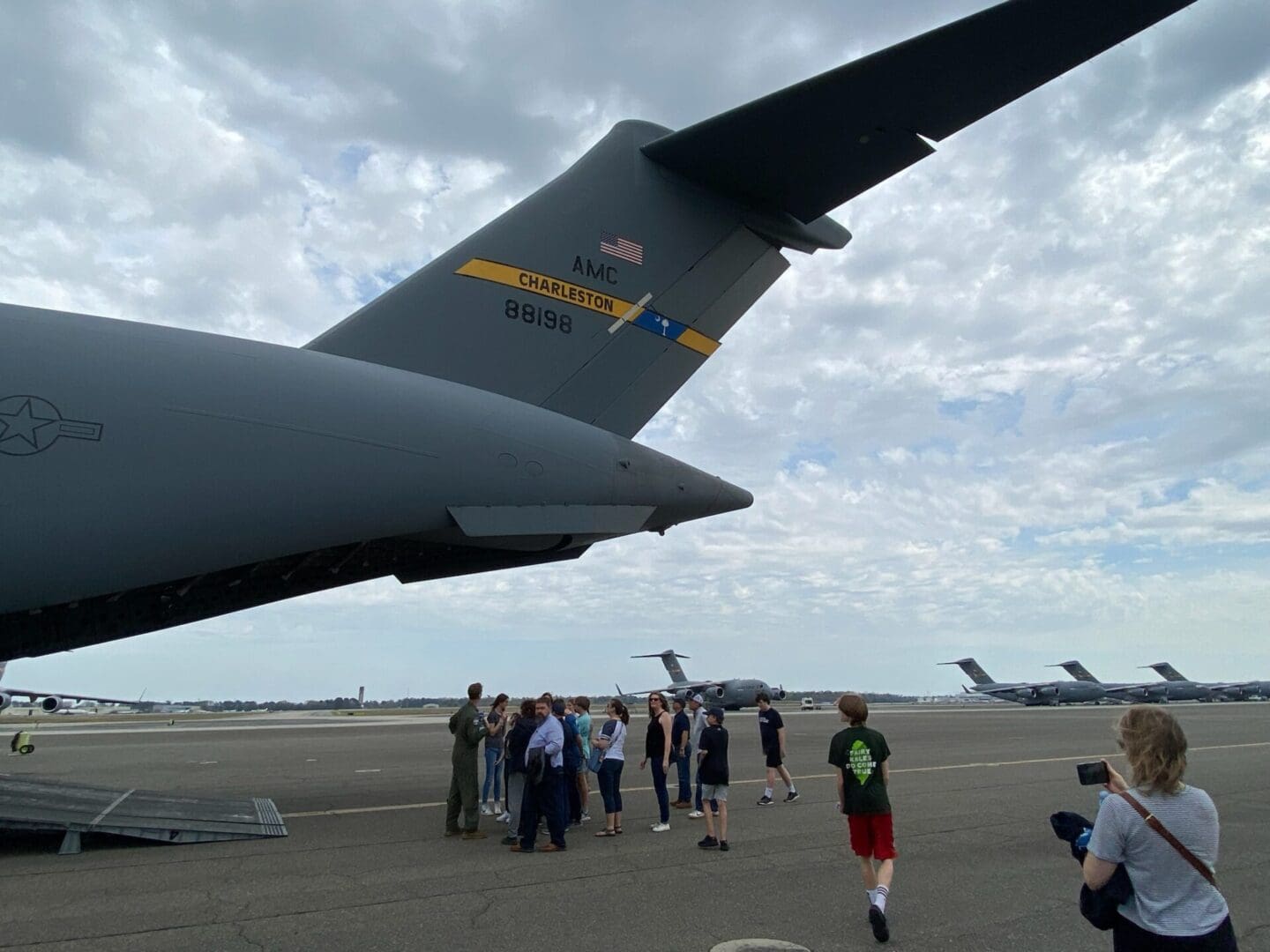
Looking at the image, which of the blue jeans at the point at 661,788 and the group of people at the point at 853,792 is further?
the blue jeans at the point at 661,788

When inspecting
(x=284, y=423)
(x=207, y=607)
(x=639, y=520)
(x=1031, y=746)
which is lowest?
(x=1031, y=746)

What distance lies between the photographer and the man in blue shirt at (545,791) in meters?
Result: 6.66

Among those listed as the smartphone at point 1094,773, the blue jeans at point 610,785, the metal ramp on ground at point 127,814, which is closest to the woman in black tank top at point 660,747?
the blue jeans at point 610,785

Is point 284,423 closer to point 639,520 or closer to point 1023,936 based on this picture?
point 639,520

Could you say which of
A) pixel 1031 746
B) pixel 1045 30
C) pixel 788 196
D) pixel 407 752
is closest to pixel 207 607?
pixel 788 196

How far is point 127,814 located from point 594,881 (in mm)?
4050

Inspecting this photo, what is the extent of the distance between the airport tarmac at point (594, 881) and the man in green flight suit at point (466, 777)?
214mm

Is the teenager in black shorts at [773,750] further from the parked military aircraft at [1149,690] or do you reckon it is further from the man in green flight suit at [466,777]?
the parked military aircraft at [1149,690]

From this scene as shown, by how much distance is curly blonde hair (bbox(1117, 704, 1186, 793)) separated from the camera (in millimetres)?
2342

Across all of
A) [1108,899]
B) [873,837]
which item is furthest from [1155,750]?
[873,837]

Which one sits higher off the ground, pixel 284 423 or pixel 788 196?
pixel 788 196

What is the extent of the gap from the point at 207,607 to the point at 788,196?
5.87m

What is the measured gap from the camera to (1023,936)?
14.5ft

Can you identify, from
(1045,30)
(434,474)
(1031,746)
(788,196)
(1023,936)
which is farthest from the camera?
(1031,746)
